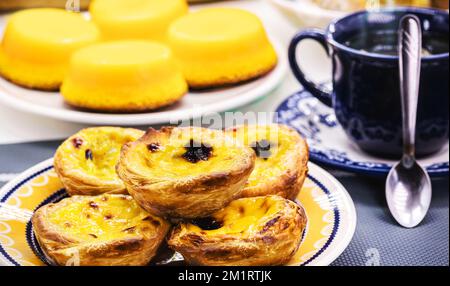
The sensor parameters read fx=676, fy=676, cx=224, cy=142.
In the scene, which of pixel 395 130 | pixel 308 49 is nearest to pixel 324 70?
pixel 308 49

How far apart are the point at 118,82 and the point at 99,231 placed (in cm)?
44

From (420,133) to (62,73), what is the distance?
532 millimetres

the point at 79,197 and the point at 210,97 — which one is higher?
the point at 79,197

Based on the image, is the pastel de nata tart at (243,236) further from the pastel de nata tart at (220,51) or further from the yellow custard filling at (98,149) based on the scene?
the pastel de nata tart at (220,51)

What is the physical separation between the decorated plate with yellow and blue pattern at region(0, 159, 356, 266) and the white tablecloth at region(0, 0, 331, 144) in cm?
12

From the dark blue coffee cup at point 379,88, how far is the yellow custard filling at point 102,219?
13.2 inches

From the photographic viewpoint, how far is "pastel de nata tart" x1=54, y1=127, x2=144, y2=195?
2.02 ft

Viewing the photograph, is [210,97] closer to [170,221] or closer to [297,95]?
[297,95]

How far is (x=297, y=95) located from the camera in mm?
967

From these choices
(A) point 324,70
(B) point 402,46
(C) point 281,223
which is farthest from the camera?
(A) point 324,70

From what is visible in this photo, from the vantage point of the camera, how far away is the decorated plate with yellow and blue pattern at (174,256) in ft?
1.77

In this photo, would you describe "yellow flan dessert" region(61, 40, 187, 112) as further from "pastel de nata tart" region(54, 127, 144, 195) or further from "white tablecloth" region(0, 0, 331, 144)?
"pastel de nata tart" region(54, 127, 144, 195)

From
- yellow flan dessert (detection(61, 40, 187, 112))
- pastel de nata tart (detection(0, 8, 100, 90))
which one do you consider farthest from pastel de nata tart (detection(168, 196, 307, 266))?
pastel de nata tart (detection(0, 8, 100, 90))

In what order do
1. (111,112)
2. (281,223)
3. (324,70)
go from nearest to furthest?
1. (281,223)
2. (111,112)
3. (324,70)
